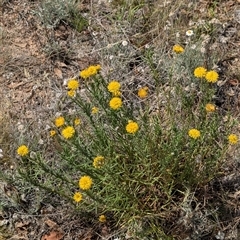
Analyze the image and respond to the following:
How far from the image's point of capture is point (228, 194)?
9.20 ft

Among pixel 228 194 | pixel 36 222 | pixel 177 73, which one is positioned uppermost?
pixel 177 73

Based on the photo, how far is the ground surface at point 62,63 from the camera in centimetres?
289

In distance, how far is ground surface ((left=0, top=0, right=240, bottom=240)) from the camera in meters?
2.89

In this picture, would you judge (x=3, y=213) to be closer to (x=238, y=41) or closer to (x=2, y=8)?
(x=2, y=8)

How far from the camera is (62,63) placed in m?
3.60

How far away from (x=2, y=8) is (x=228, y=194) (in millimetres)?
2358

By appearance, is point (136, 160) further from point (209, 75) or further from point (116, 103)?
point (209, 75)

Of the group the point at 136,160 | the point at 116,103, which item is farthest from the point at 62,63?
the point at 116,103

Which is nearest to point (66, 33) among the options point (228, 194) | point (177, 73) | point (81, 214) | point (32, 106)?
point (32, 106)

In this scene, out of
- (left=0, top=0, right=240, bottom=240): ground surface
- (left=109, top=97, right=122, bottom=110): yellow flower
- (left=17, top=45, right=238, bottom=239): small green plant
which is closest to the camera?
(left=109, top=97, right=122, bottom=110): yellow flower

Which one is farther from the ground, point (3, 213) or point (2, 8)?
point (2, 8)

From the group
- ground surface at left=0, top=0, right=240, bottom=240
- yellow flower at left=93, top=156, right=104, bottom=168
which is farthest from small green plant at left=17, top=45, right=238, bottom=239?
ground surface at left=0, top=0, right=240, bottom=240

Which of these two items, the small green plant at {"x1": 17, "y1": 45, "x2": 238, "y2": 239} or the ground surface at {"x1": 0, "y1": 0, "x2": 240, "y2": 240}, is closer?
the small green plant at {"x1": 17, "y1": 45, "x2": 238, "y2": 239}

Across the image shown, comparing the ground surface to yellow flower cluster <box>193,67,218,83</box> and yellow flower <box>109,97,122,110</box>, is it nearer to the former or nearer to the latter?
yellow flower cluster <box>193,67,218,83</box>
